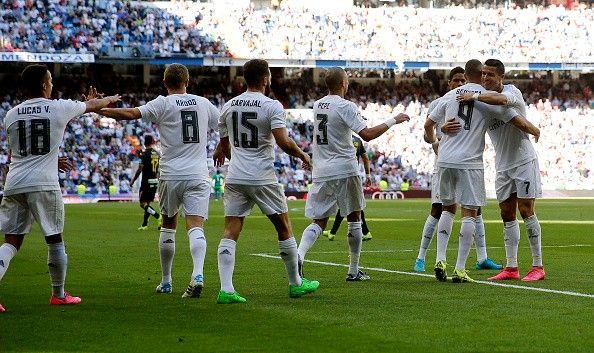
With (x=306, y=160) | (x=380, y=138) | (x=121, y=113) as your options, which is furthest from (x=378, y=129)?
(x=380, y=138)

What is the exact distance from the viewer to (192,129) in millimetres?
11945

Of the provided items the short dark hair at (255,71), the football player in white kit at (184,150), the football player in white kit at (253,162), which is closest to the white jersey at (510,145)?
the football player in white kit at (253,162)

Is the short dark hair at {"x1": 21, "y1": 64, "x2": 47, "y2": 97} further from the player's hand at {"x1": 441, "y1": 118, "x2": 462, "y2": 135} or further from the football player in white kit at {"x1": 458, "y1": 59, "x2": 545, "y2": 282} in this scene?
the football player in white kit at {"x1": 458, "y1": 59, "x2": 545, "y2": 282}

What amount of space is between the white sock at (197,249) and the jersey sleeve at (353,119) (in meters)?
2.17

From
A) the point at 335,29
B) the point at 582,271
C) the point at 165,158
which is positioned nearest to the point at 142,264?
the point at 165,158

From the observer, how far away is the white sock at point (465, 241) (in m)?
13.1

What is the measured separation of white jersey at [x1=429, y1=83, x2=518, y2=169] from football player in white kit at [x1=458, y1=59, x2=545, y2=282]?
1.08 ft

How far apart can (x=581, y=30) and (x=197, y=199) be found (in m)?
62.5

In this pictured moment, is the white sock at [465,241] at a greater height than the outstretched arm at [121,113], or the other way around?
the outstretched arm at [121,113]

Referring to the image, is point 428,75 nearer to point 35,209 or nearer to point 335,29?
point 335,29

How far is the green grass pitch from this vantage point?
8.45 metres

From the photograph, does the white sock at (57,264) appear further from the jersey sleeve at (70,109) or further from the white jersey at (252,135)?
the white jersey at (252,135)

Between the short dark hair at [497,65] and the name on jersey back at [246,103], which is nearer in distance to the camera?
the name on jersey back at [246,103]

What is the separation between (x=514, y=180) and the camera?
13.6 meters
